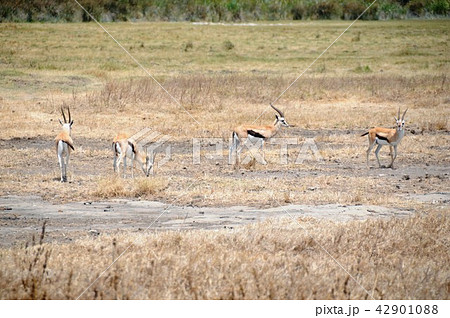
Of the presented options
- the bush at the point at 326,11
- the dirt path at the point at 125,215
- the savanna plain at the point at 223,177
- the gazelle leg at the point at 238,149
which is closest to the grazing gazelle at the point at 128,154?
Answer: the savanna plain at the point at 223,177

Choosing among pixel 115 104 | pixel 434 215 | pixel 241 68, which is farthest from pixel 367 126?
pixel 241 68

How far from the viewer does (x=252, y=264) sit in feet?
23.7

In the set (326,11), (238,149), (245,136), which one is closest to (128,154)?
(238,149)

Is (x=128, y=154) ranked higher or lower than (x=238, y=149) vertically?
higher

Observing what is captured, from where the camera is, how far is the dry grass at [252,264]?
20.6 ft

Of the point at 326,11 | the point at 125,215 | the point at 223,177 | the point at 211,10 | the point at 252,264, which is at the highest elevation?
the point at 211,10

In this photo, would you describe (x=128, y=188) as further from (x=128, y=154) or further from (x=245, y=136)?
(x=245, y=136)

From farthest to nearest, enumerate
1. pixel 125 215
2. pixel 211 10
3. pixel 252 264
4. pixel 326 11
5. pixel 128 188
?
pixel 326 11 < pixel 211 10 < pixel 128 188 < pixel 125 215 < pixel 252 264

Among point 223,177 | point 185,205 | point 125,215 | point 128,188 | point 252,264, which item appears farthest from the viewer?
point 223,177

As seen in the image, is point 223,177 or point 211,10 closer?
point 223,177

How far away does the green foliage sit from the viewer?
2030 inches

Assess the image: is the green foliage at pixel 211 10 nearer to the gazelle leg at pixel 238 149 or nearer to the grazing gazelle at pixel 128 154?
the gazelle leg at pixel 238 149

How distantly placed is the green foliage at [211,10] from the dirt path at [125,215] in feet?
133

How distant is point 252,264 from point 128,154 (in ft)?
23.4
